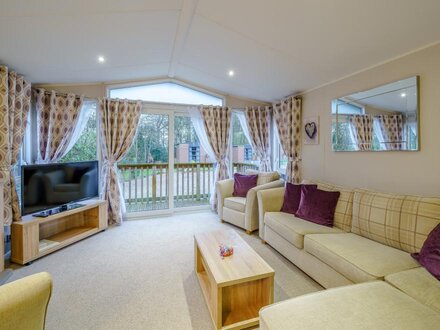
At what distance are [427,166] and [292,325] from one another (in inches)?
80.0

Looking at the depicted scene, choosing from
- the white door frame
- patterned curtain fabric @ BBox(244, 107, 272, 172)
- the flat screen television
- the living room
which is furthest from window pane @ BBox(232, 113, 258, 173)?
the flat screen television

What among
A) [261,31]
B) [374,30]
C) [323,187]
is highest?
[261,31]

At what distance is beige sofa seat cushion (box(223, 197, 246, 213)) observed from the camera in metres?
3.50

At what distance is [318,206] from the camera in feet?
8.41

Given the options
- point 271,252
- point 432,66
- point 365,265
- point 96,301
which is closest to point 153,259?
point 96,301

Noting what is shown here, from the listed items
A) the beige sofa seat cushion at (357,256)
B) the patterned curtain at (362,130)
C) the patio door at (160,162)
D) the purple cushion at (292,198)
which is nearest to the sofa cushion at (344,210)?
the beige sofa seat cushion at (357,256)

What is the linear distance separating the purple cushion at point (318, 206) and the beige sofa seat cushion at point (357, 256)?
0.32 metres

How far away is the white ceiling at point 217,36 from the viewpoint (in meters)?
1.89

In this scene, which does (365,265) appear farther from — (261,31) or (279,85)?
(279,85)

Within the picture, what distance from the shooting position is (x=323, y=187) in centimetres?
280

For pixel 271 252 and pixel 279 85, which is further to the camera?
pixel 279 85

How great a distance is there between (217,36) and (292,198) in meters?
2.20

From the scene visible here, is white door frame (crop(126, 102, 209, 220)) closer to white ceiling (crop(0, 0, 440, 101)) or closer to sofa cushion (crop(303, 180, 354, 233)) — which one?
white ceiling (crop(0, 0, 440, 101))

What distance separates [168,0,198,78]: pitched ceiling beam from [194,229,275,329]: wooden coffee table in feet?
7.72
